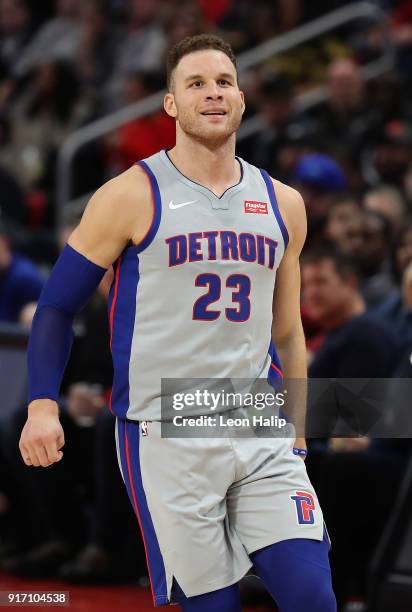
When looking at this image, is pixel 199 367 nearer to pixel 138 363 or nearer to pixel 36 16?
pixel 138 363

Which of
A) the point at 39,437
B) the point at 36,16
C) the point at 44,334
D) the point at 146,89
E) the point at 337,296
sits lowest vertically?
the point at 39,437

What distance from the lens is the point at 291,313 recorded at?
392 centimetres

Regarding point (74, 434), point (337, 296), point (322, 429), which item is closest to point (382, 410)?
point (322, 429)

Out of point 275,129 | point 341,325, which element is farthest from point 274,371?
point 275,129

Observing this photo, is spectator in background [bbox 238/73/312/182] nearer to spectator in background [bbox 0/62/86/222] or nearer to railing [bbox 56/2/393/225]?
railing [bbox 56/2/393/225]

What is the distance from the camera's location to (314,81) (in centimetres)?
1073

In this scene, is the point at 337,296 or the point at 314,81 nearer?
the point at 337,296

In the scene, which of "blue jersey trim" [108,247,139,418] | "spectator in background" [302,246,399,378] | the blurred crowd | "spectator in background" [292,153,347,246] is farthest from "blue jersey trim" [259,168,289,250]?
"spectator in background" [292,153,347,246]

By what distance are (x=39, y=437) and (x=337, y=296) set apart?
2.78 m

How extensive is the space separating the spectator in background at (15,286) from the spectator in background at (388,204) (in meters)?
2.04

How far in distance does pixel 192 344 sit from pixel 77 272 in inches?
15.5

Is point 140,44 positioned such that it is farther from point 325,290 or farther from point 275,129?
point 325,290

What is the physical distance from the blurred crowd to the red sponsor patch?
1.57ft

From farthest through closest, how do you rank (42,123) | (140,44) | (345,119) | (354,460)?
(140,44), (42,123), (345,119), (354,460)
